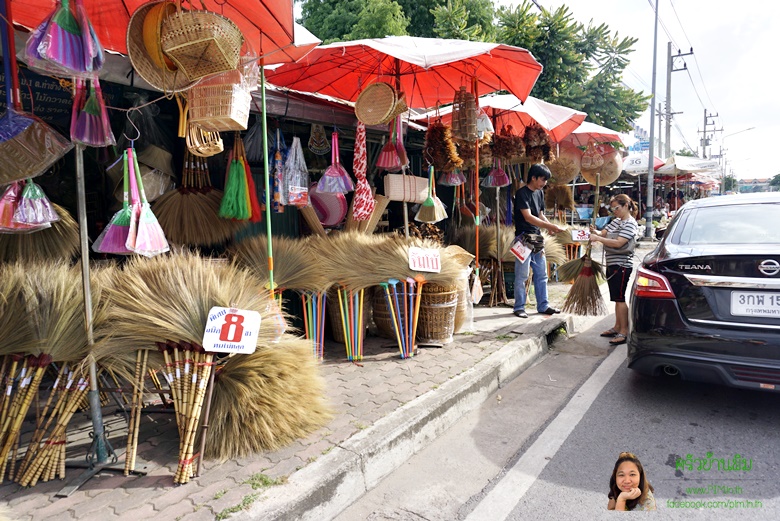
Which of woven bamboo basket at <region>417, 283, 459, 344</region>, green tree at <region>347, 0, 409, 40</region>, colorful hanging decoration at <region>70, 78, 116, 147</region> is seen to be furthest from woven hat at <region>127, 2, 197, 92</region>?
green tree at <region>347, 0, 409, 40</region>

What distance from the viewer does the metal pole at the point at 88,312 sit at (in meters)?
2.48

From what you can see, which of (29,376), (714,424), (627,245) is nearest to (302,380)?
(29,376)

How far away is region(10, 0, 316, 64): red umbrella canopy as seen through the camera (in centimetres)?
327

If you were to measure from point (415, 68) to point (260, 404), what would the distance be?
14.7ft

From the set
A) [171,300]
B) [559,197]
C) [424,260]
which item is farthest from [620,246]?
[559,197]

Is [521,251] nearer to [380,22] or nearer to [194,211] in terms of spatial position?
[194,211]

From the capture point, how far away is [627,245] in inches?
205

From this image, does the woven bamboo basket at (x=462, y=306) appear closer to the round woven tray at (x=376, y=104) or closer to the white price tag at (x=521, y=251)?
the white price tag at (x=521, y=251)

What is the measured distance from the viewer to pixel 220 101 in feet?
10.9

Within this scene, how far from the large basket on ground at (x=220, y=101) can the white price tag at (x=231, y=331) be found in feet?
4.60

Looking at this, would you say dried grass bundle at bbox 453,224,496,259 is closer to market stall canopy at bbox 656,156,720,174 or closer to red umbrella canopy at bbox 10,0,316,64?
red umbrella canopy at bbox 10,0,316,64

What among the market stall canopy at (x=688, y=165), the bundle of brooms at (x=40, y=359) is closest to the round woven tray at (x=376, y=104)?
the bundle of brooms at (x=40, y=359)

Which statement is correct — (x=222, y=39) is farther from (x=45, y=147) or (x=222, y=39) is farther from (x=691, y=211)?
(x=691, y=211)

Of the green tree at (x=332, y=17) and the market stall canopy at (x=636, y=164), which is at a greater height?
the green tree at (x=332, y=17)
